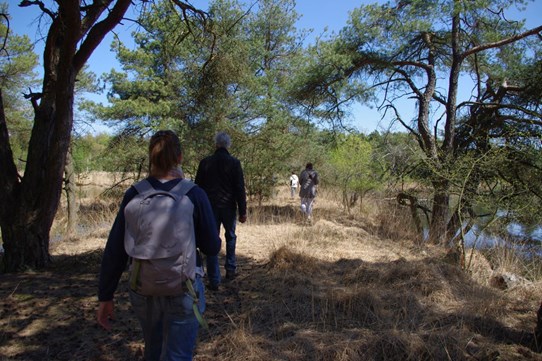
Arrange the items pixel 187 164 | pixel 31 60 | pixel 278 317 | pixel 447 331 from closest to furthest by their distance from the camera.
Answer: pixel 447 331
pixel 278 317
pixel 187 164
pixel 31 60

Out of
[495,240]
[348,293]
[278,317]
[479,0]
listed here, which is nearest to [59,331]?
[278,317]

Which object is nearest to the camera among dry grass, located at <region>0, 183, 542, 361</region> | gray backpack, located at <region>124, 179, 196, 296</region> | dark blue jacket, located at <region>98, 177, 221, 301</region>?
gray backpack, located at <region>124, 179, 196, 296</region>

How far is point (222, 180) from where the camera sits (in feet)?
14.6

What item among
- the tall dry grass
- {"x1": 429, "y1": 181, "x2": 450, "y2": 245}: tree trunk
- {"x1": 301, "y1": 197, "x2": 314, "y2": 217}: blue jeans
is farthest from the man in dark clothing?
{"x1": 301, "y1": 197, "x2": 314, "y2": 217}: blue jeans

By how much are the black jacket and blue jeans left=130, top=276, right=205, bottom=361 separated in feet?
8.56

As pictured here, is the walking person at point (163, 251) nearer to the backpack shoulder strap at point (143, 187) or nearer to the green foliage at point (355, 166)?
the backpack shoulder strap at point (143, 187)

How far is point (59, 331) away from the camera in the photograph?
323 centimetres

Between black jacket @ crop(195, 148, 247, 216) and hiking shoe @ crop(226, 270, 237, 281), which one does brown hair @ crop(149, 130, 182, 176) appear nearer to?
black jacket @ crop(195, 148, 247, 216)

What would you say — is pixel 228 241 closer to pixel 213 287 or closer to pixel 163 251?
pixel 213 287

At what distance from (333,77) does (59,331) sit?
29.1 ft

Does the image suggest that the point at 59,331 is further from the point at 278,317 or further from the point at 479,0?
the point at 479,0

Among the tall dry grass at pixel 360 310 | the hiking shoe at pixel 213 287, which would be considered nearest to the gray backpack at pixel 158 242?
the tall dry grass at pixel 360 310

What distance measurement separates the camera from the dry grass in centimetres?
292

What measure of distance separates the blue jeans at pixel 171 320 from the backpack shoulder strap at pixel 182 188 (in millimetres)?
462
